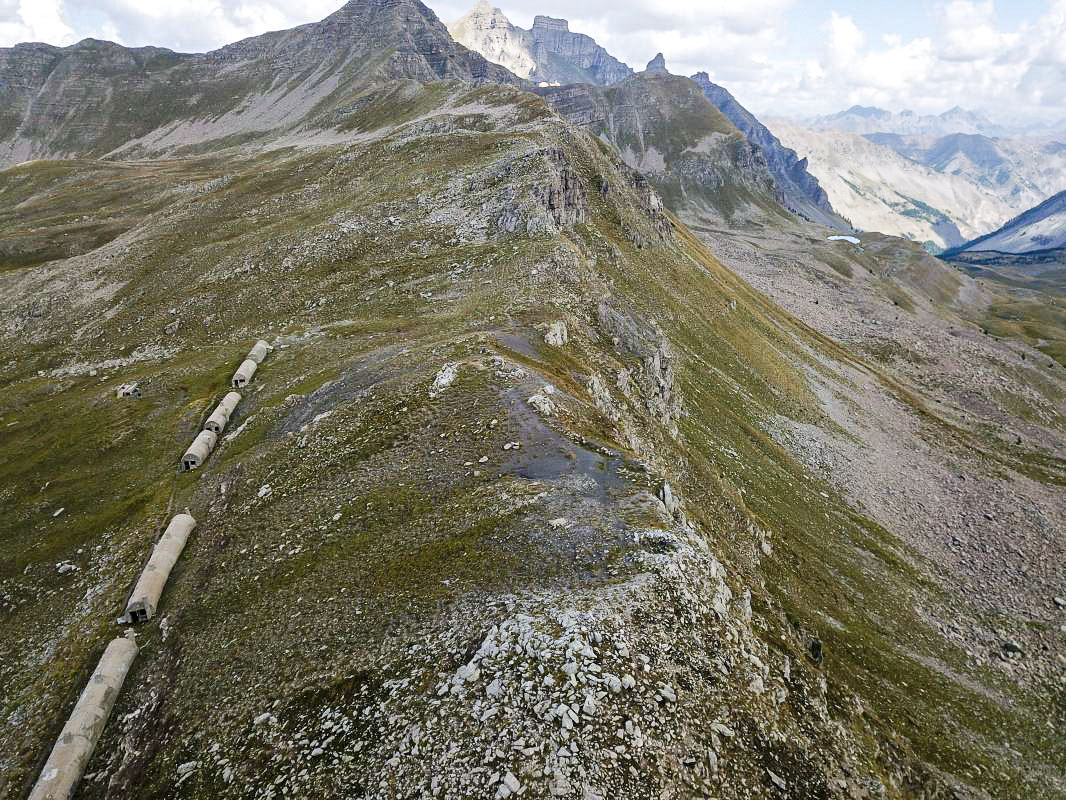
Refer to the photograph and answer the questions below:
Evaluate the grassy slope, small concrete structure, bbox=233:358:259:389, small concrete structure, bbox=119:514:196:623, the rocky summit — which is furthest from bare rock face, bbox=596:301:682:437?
small concrete structure, bbox=119:514:196:623

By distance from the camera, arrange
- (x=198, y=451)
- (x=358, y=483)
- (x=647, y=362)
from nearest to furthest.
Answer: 1. (x=358, y=483)
2. (x=198, y=451)
3. (x=647, y=362)

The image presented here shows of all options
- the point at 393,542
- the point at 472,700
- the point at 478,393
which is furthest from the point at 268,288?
the point at 472,700

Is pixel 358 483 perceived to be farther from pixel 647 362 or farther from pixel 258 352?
pixel 647 362

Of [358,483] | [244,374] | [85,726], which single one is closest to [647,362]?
[358,483]

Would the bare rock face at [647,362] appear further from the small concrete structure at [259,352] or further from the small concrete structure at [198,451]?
the small concrete structure at [198,451]

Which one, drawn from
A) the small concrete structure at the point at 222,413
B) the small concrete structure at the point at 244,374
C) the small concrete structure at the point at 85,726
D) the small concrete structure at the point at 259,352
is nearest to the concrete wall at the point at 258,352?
the small concrete structure at the point at 259,352

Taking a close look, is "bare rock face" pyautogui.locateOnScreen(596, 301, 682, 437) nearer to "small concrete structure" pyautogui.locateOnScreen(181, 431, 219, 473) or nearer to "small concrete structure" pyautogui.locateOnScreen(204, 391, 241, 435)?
"small concrete structure" pyautogui.locateOnScreen(204, 391, 241, 435)

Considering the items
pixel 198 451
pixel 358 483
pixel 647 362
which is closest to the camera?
pixel 358 483
